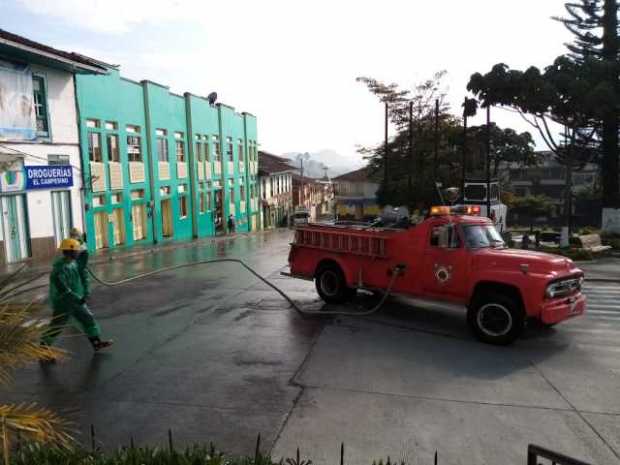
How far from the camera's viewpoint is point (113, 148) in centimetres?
2819

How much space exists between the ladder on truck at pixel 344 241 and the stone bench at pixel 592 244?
44.6 feet

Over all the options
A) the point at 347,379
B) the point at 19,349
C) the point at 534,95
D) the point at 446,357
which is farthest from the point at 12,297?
the point at 534,95

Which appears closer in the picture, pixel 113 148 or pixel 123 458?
pixel 123 458

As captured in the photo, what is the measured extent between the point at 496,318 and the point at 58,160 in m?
20.7

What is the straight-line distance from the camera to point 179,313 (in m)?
11.8

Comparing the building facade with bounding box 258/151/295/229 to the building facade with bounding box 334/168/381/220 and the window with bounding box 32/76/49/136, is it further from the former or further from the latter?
the window with bounding box 32/76/49/136

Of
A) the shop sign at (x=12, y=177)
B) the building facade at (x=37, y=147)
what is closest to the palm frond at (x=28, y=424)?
the building facade at (x=37, y=147)

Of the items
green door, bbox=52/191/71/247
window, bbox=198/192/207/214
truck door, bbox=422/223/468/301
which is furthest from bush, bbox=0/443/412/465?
window, bbox=198/192/207/214

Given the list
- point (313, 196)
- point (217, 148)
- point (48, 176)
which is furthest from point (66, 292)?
point (313, 196)

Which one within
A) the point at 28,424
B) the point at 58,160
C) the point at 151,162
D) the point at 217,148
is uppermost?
the point at 217,148

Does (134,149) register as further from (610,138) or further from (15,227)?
(610,138)

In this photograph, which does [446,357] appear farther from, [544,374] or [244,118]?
[244,118]

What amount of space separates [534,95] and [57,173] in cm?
2240

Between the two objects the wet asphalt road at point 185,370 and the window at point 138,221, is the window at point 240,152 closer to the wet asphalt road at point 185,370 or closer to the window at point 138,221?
the window at point 138,221
